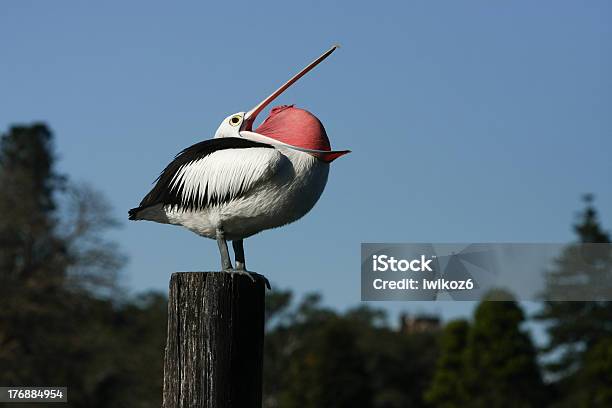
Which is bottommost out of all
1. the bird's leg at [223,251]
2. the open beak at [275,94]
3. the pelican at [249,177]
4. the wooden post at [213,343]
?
the wooden post at [213,343]

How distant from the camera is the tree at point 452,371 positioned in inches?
1873

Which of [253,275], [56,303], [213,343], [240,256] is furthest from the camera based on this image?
[56,303]

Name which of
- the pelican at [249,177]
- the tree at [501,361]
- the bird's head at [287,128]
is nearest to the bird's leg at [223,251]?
the pelican at [249,177]

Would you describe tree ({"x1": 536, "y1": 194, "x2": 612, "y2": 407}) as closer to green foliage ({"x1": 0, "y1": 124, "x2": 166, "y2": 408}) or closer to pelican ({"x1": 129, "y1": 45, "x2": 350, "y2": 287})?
green foliage ({"x1": 0, "y1": 124, "x2": 166, "y2": 408})

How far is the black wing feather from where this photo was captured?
6.42 m

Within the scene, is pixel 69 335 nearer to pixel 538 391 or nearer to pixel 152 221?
pixel 538 391

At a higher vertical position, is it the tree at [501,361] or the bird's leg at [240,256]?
the tree at [501,361]

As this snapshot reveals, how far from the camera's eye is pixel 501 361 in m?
45.6

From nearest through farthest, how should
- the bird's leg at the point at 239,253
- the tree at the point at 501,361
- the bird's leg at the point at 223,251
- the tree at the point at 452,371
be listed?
the bird's leg at the point at 223,251 → the bird's leg at the point at 239,253 → the tree at the point at 501,361 → the tree at the point at 452,371

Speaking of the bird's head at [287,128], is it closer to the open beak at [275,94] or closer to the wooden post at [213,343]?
the open beak at [275,94]

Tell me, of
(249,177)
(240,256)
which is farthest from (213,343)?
(249,177)

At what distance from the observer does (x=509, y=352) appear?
1786 inches

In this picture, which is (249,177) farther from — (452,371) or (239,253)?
(452,371)

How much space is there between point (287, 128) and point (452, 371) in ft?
147
